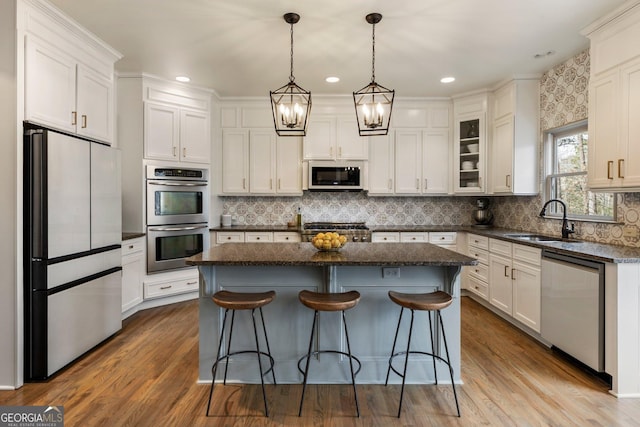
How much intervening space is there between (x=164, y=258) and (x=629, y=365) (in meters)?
4.28

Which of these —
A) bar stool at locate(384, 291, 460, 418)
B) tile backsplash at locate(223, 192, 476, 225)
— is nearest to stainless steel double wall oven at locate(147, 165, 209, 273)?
tile backsplash at locate(223, 192, 476, 225)

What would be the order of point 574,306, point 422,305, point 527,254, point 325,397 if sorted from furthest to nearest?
1. point 527,254
2. point 574,306
3. point 325,397
4. point 422,305

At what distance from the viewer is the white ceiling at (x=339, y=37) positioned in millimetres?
2713

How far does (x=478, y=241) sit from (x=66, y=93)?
14.4ft

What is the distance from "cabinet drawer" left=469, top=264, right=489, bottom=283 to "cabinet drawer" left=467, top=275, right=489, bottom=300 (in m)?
0.05

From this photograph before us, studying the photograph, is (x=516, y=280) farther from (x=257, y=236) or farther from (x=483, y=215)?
(x=257, y=236)

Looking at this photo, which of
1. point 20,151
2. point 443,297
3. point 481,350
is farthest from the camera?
point 481,350

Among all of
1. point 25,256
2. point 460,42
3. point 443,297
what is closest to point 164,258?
point 25,256

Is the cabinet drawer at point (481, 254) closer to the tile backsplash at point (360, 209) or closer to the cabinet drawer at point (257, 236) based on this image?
the tile backsplash at point (360, 209)

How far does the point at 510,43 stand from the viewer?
10.9 ft

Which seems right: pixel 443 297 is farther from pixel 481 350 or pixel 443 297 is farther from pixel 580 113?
pixel 580 113

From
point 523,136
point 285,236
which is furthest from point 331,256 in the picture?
point 523,136

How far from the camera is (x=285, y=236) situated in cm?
481

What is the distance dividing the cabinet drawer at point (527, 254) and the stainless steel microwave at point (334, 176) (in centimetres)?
212
